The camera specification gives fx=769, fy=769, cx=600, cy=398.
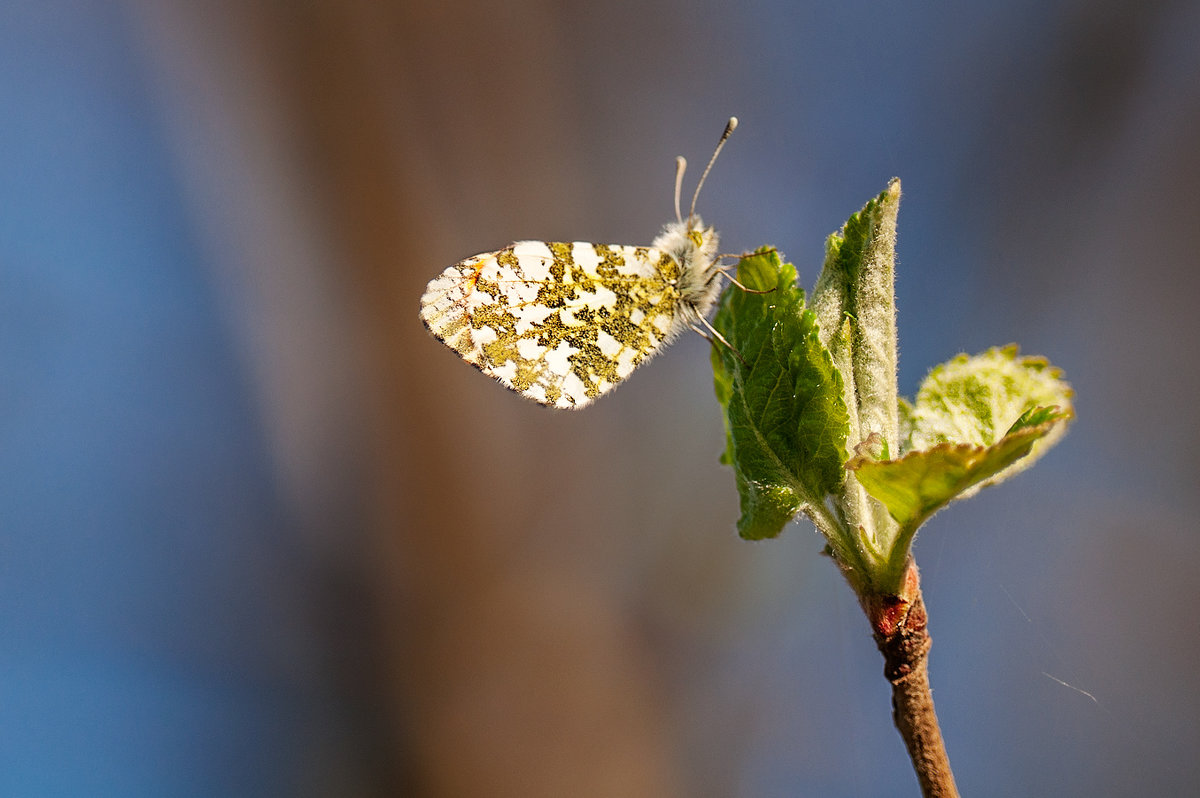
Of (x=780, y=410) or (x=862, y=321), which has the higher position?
(x=862, y=321)

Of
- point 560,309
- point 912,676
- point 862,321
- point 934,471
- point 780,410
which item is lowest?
point 912,676

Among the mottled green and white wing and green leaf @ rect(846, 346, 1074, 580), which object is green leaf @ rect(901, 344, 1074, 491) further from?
the mottled green and white wing

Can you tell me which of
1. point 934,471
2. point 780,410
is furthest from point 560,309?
point 934,471

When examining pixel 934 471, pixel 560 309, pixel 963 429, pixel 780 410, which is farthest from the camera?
pixel 560 309

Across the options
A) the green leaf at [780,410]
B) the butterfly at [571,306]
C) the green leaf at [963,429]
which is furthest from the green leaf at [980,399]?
the butterfly at [571,306]

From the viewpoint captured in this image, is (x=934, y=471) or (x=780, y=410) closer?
(x=934, y=471)

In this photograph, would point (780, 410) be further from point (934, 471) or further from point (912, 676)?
point (912, 676)

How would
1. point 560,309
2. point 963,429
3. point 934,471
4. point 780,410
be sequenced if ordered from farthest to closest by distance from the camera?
point 560,309 → point 963,429 → point 780,410 → point 934,471

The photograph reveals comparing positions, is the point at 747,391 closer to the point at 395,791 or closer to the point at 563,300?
the point at 563,300
